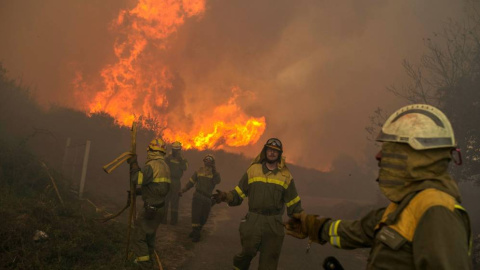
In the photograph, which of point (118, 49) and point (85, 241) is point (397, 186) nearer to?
point (85, 241)

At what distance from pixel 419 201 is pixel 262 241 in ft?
11.1

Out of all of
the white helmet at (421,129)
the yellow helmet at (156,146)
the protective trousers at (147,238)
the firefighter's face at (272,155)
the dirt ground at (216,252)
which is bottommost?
the dirt ground at (216,252)

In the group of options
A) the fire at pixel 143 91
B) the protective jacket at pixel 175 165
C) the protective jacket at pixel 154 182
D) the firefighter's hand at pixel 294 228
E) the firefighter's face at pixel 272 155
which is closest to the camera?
the firefighter's hand at pixel 294 228

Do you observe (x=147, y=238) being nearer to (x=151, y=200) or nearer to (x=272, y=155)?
(x=151, y=200)

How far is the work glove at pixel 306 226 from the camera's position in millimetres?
2544

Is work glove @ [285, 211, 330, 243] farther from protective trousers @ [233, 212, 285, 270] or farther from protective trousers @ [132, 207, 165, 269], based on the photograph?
protective trousers @ [132, 207, 165, 269]

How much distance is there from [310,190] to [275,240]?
28.6 m

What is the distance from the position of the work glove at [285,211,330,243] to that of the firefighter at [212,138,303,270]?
A: 1.97 metres

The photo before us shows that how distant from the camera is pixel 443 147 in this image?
175 centimetres

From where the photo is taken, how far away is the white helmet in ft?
5.81

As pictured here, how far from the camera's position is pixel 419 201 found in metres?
1.64

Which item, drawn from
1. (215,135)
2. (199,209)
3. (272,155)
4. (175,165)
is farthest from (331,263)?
(215,135)

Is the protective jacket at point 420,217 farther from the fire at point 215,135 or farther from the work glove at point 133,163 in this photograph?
the fire at point 215,135

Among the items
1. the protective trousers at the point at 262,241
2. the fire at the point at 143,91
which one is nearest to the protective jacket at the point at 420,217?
the protective trousers at the point at 262,241
